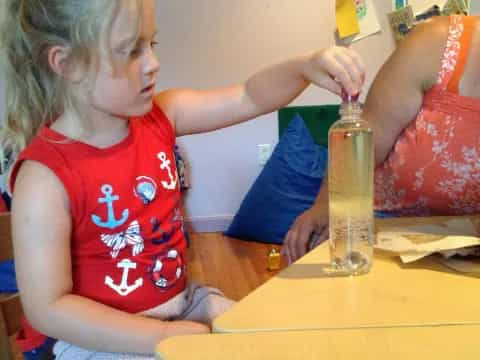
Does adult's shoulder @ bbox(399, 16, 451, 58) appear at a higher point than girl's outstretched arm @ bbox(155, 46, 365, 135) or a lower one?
higher

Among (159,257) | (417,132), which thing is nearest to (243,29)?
(417,132)

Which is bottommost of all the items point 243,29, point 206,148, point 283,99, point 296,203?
point 296,203

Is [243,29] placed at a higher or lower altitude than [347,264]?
higher

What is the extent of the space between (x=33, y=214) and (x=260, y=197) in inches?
79.1

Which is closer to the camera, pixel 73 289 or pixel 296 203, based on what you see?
pixel 73 289

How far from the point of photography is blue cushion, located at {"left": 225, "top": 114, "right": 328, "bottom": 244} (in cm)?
269

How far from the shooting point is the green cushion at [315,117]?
2.92m

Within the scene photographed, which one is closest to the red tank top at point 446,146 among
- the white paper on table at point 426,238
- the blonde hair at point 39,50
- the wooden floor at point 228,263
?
the white paper on table at point 426,238

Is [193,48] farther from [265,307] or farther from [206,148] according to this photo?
[265,307]

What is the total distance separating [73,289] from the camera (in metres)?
→ 0.85

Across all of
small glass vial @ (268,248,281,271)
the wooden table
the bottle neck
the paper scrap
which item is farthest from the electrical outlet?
the wooden table

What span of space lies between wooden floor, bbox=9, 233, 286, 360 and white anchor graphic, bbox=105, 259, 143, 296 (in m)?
1.31

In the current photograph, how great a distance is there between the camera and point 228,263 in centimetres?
255

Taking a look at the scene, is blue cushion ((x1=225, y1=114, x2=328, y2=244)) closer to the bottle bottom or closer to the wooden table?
the bottle bottom
